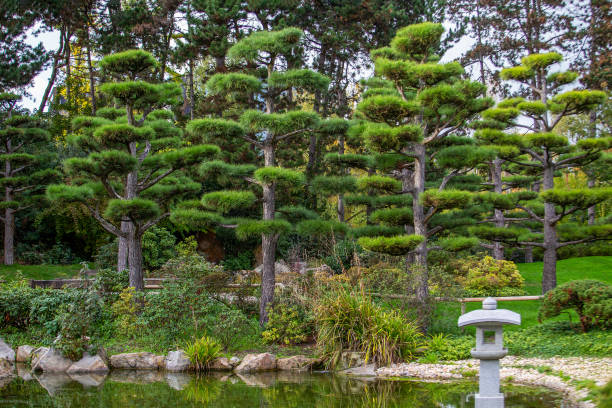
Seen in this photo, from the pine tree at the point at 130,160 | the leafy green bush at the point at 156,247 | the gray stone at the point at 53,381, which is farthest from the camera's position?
the leafy green bush at the point at 156,247

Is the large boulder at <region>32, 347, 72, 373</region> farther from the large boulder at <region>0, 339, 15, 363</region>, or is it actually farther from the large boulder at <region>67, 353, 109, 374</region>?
the large boulder at <region>0, 339, 15, 363</region>

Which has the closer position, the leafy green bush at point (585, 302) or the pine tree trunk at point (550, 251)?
the leafy green bush at point (585, 302)

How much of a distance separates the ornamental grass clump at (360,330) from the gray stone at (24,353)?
4.73 metres

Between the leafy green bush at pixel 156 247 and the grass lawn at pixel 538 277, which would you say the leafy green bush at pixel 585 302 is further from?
the leafy green bush at pixel 156 247

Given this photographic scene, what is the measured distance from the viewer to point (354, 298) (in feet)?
26.9

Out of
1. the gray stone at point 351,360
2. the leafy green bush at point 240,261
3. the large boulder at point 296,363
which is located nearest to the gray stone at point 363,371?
the gray stone at point 351,360

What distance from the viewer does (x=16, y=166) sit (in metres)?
16.8

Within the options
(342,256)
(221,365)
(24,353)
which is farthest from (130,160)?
(342,256)

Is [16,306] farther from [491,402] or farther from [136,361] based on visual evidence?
[491,402]

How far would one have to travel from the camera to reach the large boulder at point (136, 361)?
841cm

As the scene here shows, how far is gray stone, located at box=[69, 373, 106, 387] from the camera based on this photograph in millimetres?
7385

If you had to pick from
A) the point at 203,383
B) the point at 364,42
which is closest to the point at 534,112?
the point at 364,42

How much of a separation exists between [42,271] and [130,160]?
24.0 feet

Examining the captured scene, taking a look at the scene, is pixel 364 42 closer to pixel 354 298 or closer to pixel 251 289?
pixel 251 289
